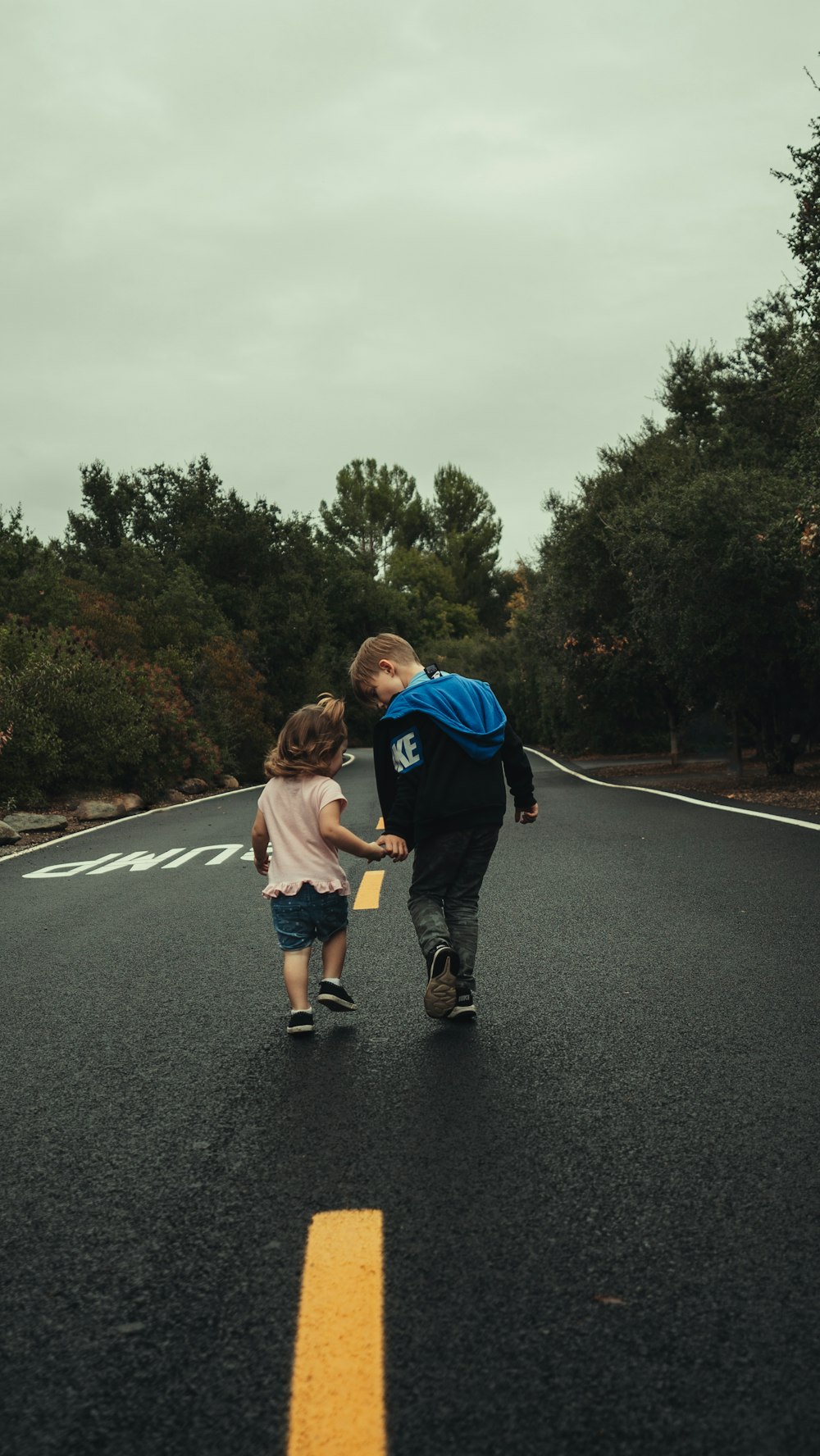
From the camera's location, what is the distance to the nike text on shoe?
5102mm

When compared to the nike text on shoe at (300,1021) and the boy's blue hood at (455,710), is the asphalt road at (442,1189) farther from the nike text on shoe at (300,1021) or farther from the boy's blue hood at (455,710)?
the boy's blue hood at (455,710)

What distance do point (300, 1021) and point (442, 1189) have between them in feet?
5.84

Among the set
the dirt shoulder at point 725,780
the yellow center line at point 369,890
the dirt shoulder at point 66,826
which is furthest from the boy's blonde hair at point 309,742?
the dirt shoulder at point 725,780

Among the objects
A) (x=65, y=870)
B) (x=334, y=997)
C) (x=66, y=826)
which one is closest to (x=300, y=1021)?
(x=334, y=997)

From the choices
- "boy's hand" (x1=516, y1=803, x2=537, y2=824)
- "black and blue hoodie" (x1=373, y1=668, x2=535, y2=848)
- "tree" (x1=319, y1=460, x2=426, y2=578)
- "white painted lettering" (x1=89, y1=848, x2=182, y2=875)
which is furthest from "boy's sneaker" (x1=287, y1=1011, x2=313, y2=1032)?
"tree" (x1=319, y1=460, x2=426, y2=578)

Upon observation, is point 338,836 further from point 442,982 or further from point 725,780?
point 725,780

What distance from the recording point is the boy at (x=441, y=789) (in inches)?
208

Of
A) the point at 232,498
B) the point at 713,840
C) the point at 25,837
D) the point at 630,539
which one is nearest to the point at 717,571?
the point at 630,539

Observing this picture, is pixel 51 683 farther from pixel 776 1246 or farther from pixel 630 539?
pixel 776 1246

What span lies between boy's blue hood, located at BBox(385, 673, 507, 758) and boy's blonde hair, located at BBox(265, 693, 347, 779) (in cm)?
26

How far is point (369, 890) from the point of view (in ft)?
31.5

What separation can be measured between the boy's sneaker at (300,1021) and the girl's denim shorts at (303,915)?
255 mm

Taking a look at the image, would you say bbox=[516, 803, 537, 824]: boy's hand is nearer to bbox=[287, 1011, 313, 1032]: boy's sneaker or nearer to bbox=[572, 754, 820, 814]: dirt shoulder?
bbox=[287, 1011, 313, 1032]: boy's sneaker

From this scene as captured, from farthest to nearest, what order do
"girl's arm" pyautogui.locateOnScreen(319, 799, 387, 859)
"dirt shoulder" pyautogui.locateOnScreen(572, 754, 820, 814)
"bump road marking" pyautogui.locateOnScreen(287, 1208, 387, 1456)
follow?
"dirt shoulder" pyautogui.locateOnScreen(572, 754, 820, 814)
"girl's arm" pyautogui.locateOnScreen(319, 799, 387, 859)
"bump road marking" pyautogui.locateOnScreen(287, 1208, 387, 1456)
